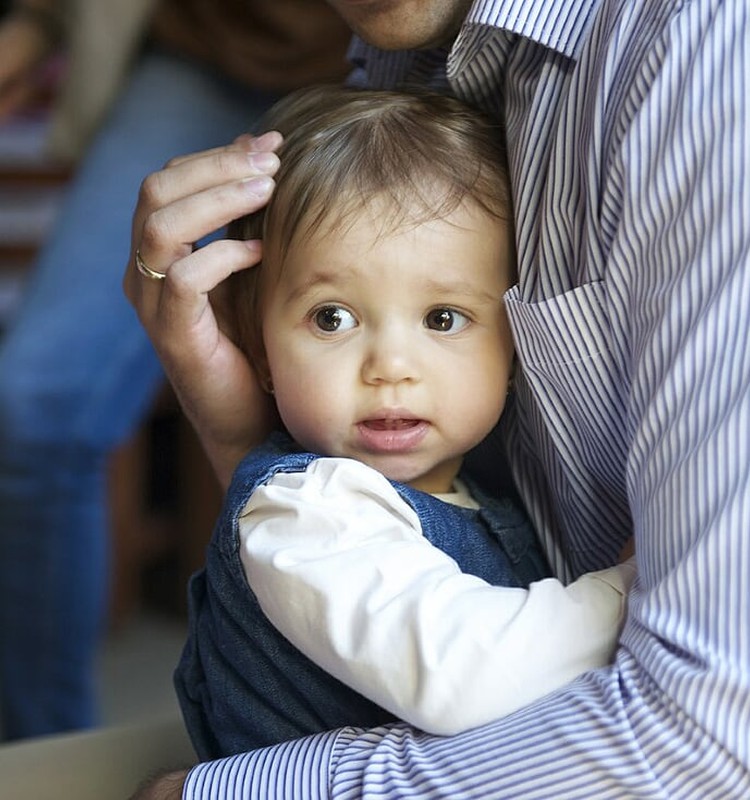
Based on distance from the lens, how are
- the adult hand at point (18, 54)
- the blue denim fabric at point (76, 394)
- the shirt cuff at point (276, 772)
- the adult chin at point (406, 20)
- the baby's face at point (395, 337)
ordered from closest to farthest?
1. the shirt cuff at point (276, 772)
2. the baby's face at point (395, 337)
3. the adult chin at point (406, 20)
4. the blue denim fabric at point (76, 394)
5. the adult hand at point (18, 54)

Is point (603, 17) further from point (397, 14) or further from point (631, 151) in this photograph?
Result: point (397, 14)

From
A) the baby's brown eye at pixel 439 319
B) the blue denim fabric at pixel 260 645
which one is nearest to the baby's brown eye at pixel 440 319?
the baby's brown eye at pixel 439 319

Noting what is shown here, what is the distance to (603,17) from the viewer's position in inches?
38.7

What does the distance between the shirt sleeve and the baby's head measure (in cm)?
12

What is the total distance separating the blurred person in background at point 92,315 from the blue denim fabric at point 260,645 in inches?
34.7

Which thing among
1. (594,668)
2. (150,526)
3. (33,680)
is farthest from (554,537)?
(150,526)

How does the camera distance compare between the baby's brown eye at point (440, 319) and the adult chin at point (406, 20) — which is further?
the adult chin at point (406, 20)

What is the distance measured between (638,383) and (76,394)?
1.22 metres

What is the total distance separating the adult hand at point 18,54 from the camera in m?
2.24

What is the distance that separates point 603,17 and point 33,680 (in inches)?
57.9

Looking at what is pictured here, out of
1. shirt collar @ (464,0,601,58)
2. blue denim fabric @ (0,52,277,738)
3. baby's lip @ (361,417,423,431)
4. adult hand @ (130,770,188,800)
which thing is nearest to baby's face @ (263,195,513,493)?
baby's lip @ (361,417,423,431)

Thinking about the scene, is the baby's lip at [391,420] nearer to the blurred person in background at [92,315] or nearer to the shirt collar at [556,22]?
the shirt collar at [556,22]

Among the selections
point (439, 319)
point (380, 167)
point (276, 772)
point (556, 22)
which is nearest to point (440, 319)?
point (439, 319)

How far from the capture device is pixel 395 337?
105cm
